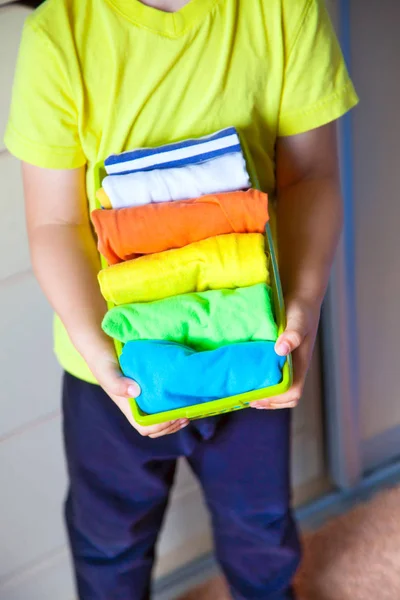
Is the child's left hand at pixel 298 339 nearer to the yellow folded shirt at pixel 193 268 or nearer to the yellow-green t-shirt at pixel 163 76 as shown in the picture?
the yellow folded shirt at pixel 193 268

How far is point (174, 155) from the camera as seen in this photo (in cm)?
59

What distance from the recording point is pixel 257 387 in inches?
21.6

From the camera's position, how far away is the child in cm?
62

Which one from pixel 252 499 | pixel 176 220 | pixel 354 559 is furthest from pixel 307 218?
pixel 354 559

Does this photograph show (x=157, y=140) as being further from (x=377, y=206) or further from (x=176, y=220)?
(x=377, y=206)

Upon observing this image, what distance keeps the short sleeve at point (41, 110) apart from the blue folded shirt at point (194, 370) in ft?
0.71

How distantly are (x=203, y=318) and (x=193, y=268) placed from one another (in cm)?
4

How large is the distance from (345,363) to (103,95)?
63cm

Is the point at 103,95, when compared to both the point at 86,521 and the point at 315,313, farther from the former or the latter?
the point at 86,521

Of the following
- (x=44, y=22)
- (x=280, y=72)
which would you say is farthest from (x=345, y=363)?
(x=44, y=22)

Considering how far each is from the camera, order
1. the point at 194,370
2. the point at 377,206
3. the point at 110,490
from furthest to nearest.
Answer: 1. the point at 377,206
2. the point at 110,490
3. the point at 194,370

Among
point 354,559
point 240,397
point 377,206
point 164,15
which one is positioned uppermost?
point 164,15

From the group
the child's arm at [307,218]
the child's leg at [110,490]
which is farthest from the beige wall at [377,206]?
the child's leg at [110,490]

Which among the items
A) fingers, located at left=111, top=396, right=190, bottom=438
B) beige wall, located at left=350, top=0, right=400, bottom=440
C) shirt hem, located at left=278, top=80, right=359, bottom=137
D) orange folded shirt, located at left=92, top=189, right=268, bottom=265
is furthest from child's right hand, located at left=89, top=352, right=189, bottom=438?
beige wall, located at left=350, top=0, right=400, bottom=440
